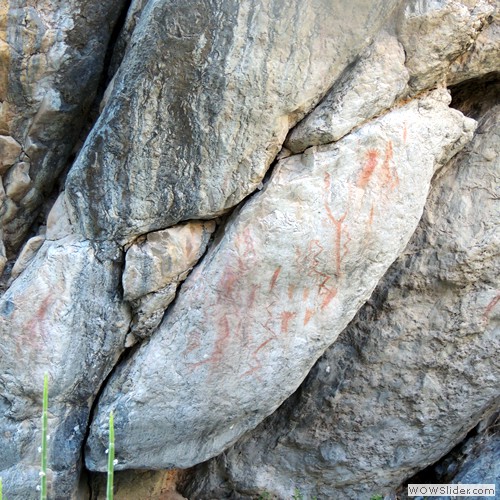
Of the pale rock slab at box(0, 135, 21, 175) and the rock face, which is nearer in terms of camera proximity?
the rock face

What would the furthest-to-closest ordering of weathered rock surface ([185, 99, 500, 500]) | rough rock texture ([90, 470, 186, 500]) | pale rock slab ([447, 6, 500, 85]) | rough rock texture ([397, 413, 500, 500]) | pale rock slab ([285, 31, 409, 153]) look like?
rough rock texture ([397, 413, 500, 500]), rough rock texture ([90, 470, 186, 500]), weathered rock surface ([185, 99, 500, 500]), pale rock slab ([447, 6, 500, 85]), pale rock slab ([285, 31, 409, 153])

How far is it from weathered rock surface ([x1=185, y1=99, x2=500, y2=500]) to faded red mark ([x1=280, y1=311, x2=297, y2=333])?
2.67 ft

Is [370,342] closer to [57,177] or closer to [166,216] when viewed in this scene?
[166,216]

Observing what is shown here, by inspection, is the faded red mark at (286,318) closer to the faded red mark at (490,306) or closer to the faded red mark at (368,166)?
the faded red mark at (368,166)

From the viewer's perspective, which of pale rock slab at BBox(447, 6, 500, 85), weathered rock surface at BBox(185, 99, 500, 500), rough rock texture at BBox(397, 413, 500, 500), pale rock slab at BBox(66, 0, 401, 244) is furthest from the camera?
rough rock texture at BBox(397, 413, 500, 500)

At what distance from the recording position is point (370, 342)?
3.73 m

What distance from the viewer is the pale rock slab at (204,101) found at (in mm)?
2732

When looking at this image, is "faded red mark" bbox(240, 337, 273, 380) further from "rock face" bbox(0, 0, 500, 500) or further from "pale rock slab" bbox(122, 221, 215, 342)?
"pale rock slab" bbox(122, 221, 215, 342)

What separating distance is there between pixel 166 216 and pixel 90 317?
2.16 feet

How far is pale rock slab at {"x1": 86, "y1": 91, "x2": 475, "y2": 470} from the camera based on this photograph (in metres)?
2.92

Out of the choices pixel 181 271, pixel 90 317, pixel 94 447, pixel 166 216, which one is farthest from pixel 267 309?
pixel 94 447

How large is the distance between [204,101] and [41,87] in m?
0.99

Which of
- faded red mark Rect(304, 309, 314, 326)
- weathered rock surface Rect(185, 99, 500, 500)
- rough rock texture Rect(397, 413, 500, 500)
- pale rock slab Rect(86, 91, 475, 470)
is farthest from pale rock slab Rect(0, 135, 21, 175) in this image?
rough rock texture Rect(397, 413, 500, 500)

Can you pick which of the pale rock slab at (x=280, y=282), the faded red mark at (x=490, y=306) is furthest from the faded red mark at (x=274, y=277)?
the faded red mark at (x=490, y=306)
